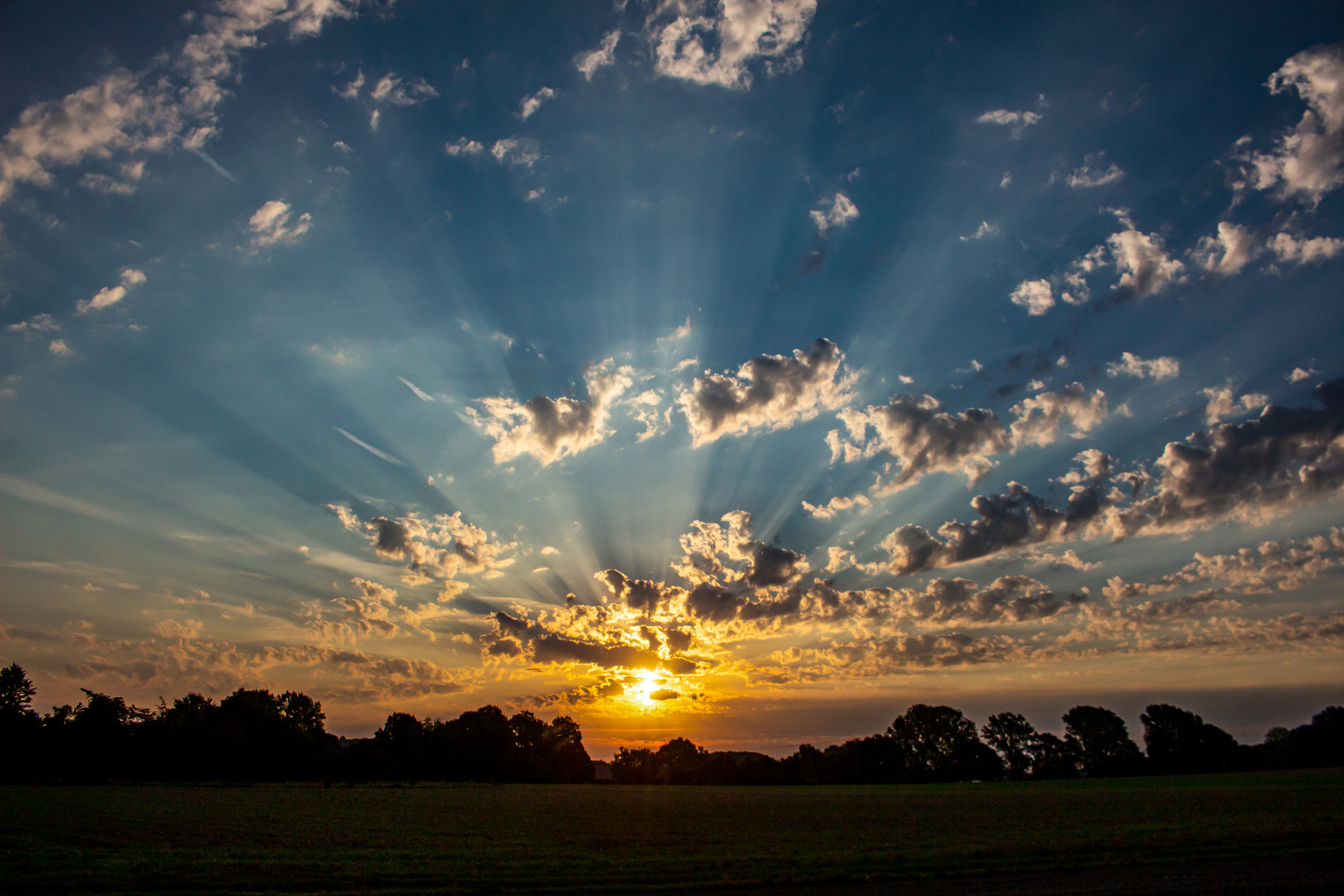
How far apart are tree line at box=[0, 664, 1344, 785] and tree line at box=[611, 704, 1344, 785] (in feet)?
0.93

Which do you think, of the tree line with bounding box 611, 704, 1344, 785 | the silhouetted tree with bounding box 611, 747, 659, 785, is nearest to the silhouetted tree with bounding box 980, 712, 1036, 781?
the tree line with bounding box 611, 704, 1344, 785

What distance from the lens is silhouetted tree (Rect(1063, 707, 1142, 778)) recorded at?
146 meters

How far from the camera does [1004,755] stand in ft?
532

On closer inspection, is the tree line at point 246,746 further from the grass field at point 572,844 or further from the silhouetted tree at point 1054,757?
the silhouetted tree at point 1054,757

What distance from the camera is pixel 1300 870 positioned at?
2022 centimetres

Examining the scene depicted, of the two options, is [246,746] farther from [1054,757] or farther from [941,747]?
[1054,757]

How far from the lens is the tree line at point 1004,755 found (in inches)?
5512

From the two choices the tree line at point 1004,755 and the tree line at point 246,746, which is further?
the tree line at point 1004,755

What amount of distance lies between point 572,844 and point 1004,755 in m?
171

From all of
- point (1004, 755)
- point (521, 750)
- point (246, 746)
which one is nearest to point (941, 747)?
point (1004, 755)

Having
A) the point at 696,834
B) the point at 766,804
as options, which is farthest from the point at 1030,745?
the point at 696,834

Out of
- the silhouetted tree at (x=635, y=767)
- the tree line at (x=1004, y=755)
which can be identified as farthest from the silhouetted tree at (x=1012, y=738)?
the silhouetted tree at (x=635, y=767)

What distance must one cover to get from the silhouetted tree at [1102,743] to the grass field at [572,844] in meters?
120

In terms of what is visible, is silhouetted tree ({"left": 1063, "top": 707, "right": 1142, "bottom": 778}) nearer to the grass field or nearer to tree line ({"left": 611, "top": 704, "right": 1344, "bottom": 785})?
tree line ({"left": 611, "top": 704, "right": 1344, "bottom": 785})
